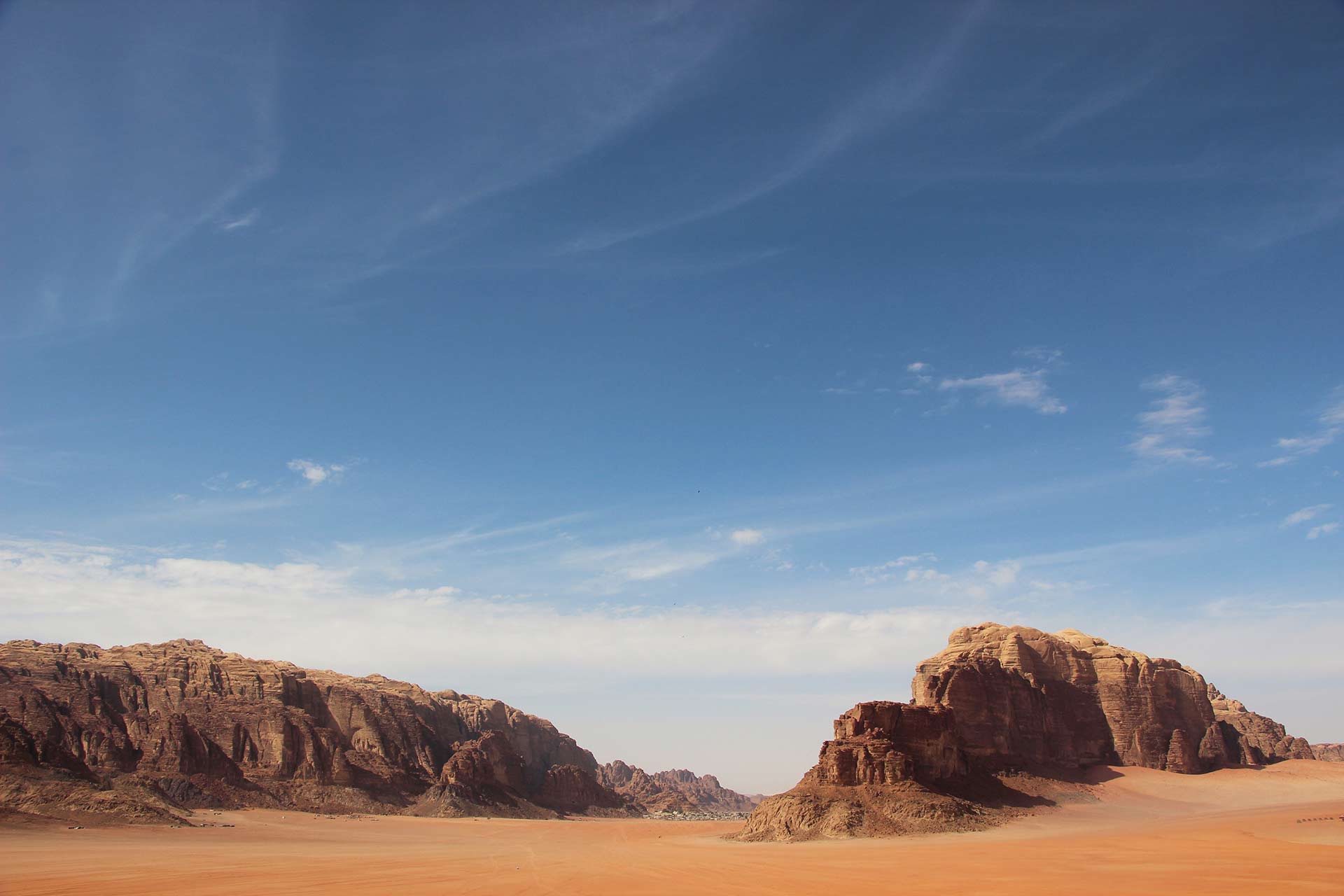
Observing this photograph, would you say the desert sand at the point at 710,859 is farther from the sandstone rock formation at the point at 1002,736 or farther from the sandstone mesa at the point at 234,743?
the sandstone mesa at the point at 234,743

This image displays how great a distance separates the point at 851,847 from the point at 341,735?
90.8 m

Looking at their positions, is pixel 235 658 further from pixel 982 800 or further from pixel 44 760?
pixel 982 800

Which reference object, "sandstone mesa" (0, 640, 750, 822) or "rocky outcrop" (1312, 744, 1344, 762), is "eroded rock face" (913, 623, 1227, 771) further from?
"rocky outcrop" (1312, 744, 1344, 762)

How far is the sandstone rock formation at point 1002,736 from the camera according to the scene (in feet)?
187

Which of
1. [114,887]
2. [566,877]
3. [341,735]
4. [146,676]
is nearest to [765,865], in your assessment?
[566,877]

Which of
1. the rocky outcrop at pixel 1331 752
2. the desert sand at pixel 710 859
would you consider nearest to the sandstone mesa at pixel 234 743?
the desert sand at pixel 710 859

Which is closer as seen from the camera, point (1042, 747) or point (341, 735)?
point (1042, 747)

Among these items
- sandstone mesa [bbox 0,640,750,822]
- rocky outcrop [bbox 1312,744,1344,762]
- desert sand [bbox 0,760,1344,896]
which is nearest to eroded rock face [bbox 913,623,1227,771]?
desert sand [bbox 0,760,1344,896]

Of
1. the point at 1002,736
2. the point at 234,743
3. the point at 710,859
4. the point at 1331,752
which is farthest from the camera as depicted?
the point at 1331,752

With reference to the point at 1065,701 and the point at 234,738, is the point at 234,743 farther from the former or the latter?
the point at 1065,701

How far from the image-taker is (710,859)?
41312 mm

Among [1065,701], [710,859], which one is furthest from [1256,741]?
[710,859]

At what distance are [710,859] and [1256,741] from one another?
359 ft

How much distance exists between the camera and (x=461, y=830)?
83.8 meters
